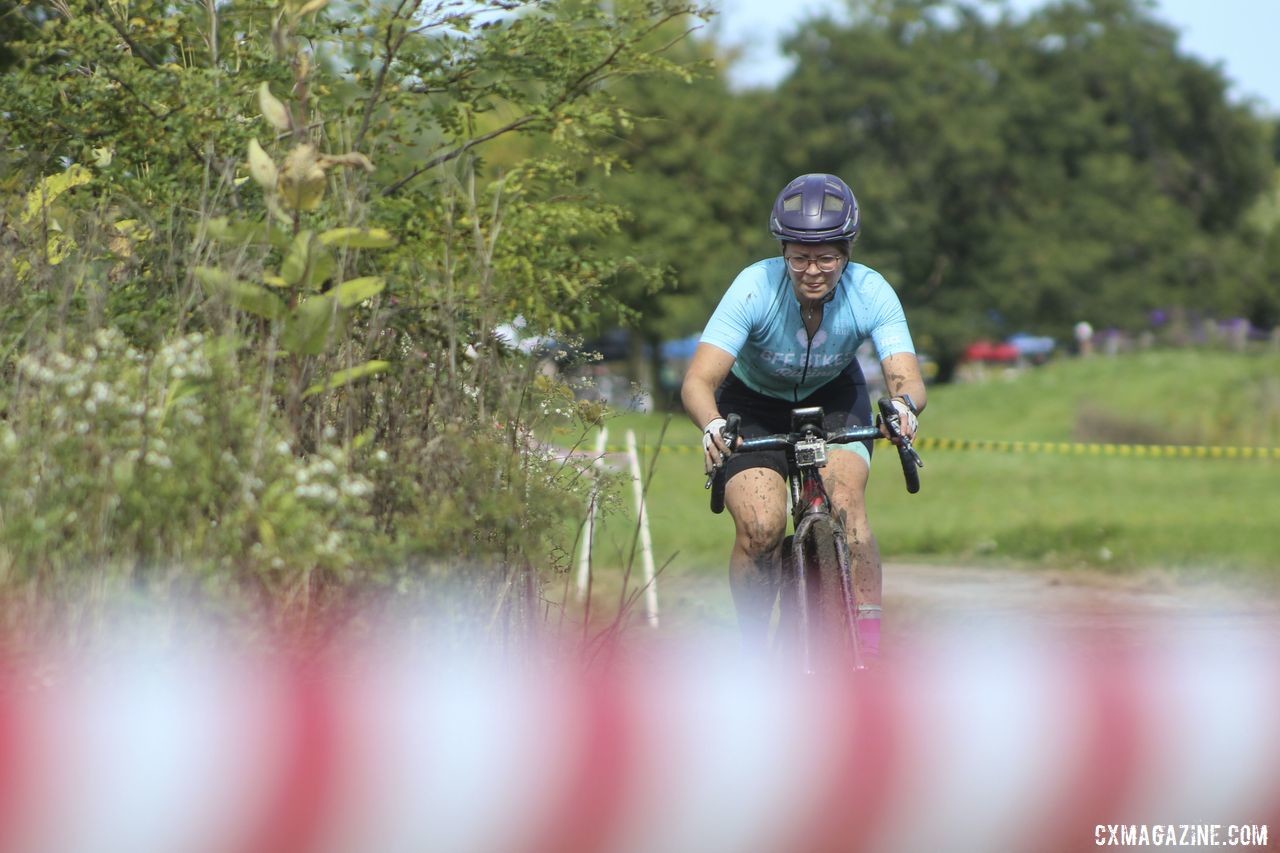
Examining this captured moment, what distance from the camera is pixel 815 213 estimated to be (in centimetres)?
592

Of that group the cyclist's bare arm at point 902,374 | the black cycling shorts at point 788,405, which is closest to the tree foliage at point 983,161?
the black cycling shorts at point 788,405

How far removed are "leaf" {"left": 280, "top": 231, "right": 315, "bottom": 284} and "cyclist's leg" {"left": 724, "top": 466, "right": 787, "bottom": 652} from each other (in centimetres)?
156

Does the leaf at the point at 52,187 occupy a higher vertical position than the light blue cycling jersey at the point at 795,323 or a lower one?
higher

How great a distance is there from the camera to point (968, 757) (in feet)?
12.8

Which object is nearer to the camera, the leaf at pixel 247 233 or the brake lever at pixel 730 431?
the leaf at pixel 247 233

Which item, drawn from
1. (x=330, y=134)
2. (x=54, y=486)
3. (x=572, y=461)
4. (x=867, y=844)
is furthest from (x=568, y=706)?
(x=330, y=134)

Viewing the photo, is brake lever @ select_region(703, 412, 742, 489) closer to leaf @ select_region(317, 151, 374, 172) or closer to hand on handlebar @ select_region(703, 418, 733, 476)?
hand on handlebar @ select_region(703, 418, 733, 476)

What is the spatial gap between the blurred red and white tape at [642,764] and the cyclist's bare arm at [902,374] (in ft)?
6.90

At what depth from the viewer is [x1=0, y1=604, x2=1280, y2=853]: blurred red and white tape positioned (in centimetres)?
370

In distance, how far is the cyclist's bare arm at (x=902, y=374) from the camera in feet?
20.1

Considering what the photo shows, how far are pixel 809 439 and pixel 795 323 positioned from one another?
51 cm

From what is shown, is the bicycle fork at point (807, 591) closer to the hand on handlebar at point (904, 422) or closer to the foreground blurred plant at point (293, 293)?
the hand on handlebar at point (904, 422)

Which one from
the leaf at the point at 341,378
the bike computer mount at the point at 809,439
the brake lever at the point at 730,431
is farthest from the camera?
the bike computer mount at the point at 809,439

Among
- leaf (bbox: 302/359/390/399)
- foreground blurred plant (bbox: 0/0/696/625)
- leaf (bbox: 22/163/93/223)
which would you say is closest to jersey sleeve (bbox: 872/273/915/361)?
foreground blurred plant (bbox: 0/0/696/625)
